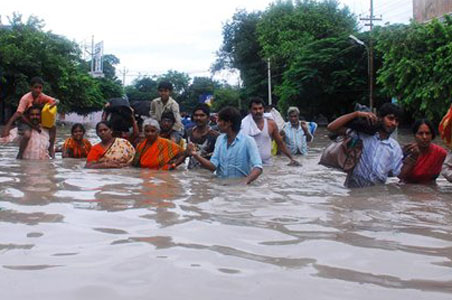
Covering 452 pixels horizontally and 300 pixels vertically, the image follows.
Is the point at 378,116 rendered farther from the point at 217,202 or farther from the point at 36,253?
the point at 36,253

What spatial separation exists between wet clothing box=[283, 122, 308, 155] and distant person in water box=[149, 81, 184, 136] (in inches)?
102

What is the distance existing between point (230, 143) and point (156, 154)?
1.58m

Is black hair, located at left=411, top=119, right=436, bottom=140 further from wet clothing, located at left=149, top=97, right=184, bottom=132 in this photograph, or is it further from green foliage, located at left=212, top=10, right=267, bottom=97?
green foliage, located at left=212, top=10, right=267, bottom=97

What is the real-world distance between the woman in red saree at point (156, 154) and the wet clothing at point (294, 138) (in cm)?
376

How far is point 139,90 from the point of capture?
8800 cm

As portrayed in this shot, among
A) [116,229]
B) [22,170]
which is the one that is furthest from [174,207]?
[22,170]

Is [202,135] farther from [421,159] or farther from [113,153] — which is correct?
[421,159]

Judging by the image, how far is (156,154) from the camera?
725 cm

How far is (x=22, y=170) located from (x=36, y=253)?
173 inches

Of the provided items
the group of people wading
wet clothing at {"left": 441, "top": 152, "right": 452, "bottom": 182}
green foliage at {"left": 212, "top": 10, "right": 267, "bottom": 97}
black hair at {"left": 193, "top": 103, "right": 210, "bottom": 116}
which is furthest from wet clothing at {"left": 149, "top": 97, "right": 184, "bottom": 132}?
green foliage at {"left": 212, "top": 10, "right": 267, "bottom": 97}

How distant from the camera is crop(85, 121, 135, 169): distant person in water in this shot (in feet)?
23.4

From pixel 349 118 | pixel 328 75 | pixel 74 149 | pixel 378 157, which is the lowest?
pixel 74 149

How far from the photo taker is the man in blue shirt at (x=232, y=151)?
588 centimetres

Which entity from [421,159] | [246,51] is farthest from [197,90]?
[421,159]
